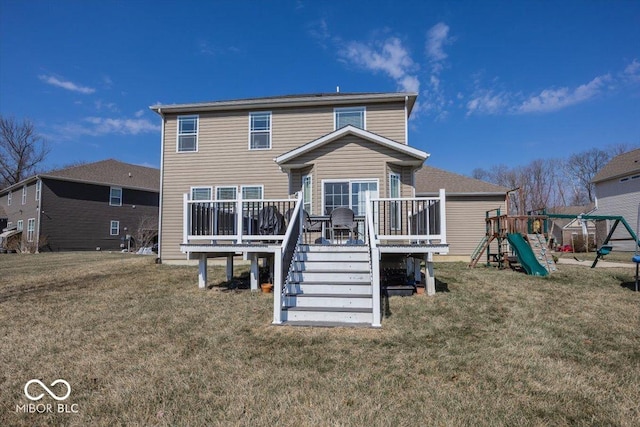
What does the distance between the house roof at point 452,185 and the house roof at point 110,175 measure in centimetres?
2129

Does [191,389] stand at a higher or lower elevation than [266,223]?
lower

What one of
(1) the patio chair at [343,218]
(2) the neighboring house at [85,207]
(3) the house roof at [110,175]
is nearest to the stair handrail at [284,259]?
(1) the patio chair at [343,218]

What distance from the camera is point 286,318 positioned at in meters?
5.44

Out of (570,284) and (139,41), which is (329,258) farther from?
(139,41)

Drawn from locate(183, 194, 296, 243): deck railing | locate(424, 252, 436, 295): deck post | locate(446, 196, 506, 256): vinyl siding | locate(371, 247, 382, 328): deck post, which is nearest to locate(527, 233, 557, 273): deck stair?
locate(424, 252, 436, 295): deck post

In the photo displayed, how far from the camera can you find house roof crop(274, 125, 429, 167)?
31.4 feet

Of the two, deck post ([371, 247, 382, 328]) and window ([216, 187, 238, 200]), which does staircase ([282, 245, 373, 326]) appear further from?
window ([216, 187, 238, 200])

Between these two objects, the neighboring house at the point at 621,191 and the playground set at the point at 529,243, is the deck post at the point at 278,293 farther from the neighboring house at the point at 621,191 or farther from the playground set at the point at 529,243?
the neighboring house at the point at 621,191

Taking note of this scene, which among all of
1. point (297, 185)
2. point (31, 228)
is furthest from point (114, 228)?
point (297, 185)

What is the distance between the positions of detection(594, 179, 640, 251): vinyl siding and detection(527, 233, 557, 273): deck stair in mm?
15113

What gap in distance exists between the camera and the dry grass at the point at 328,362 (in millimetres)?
2807

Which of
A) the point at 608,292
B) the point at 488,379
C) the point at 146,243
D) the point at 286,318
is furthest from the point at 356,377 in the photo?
the point at 146,243

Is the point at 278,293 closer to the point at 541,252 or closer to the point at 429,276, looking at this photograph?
the point at 429,276

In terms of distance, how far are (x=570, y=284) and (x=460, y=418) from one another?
775 centimetres
